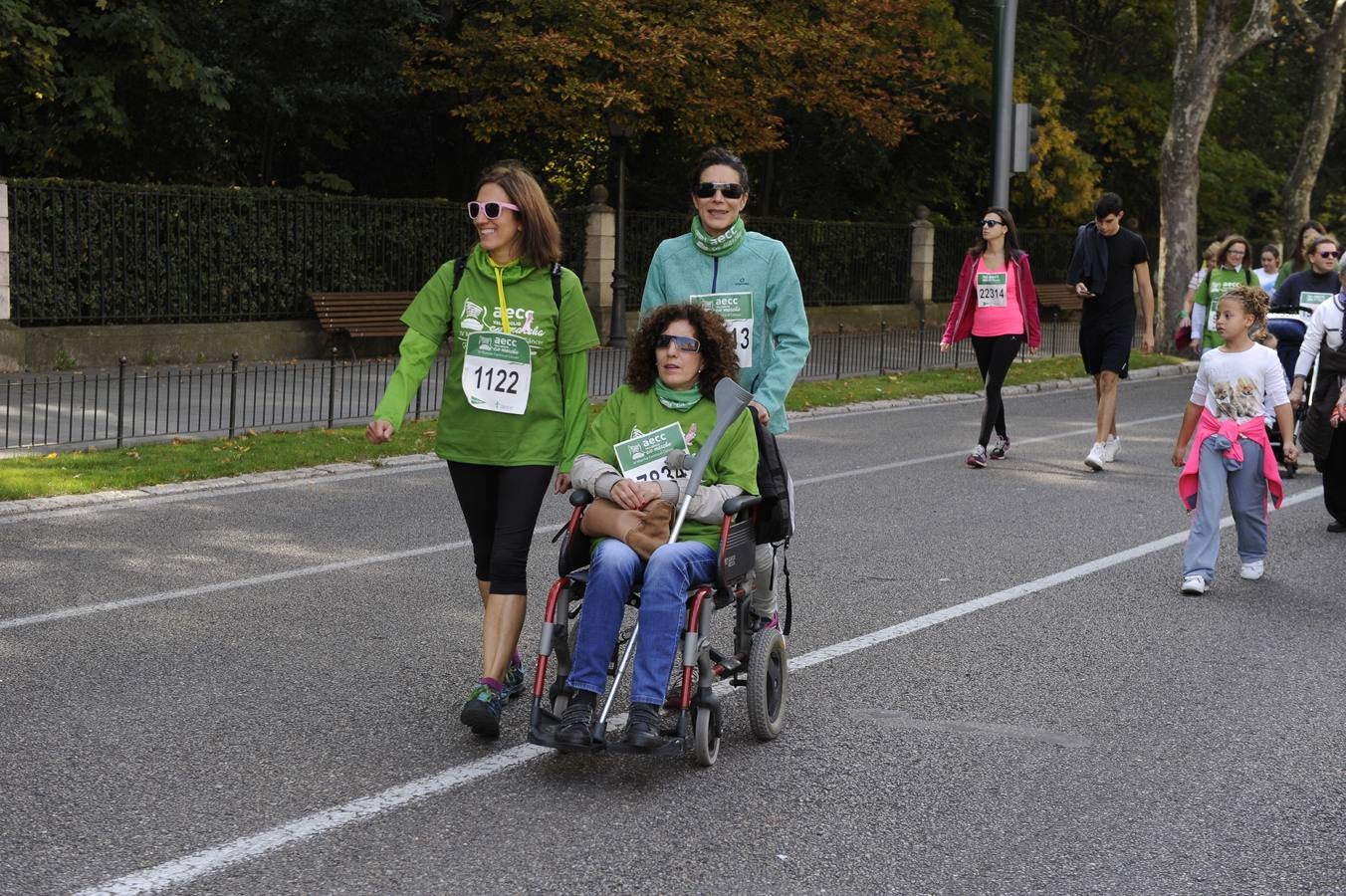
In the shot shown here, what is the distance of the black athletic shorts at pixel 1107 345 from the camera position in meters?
13.2

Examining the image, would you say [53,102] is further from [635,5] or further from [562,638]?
[562,638]

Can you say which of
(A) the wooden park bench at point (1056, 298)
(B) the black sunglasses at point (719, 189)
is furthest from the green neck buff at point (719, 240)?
(A) the wooden park bench at point (1056, 298)

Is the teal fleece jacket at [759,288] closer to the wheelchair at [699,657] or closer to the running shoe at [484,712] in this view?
the wheelchair at [699,657]

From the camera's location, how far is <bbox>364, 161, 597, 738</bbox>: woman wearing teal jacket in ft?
18.5

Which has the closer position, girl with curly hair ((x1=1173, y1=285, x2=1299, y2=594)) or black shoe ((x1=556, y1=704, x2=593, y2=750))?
black shoe ((x1=556, y1=704, x2=593, y2=750))

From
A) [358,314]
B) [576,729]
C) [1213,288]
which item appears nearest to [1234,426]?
[576,729]

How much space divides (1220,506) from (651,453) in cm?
393

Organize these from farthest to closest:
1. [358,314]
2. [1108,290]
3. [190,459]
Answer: [358,314]
[1108,290]
[190,459]

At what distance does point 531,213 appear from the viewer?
5629 mm

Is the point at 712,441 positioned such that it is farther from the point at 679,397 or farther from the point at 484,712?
the point at 484,712

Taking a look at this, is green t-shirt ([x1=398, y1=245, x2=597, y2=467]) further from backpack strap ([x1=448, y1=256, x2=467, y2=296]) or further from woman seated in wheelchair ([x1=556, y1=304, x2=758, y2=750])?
woman seated in wheelchair ([x1=556, y1=304, x2=758, y2=750])

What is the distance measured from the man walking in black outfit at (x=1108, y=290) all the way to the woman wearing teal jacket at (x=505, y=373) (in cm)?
816

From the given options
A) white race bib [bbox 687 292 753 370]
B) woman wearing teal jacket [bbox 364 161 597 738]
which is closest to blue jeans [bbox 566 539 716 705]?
woman wearing teal jacket [bbox 364 161 597 738]

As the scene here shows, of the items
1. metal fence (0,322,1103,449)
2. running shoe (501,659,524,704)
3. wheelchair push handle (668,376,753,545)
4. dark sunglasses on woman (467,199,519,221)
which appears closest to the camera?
wheelchair push handle (668,376,753,545)
